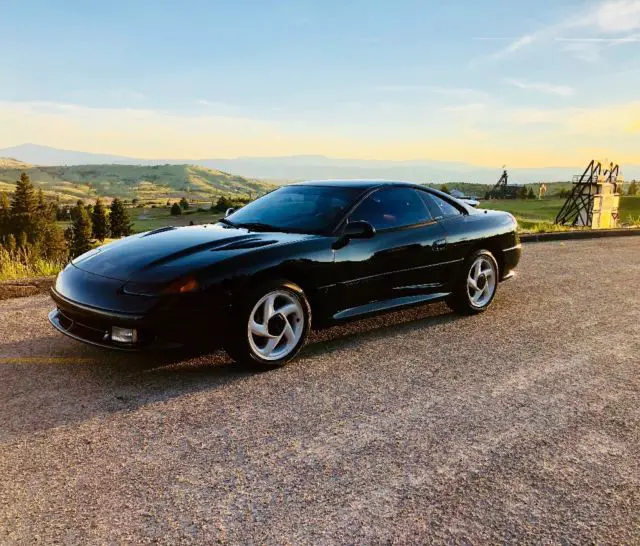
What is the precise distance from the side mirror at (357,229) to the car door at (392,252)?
0.36 ft

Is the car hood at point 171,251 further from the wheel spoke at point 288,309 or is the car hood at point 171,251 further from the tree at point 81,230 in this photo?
the tree at point 81,230

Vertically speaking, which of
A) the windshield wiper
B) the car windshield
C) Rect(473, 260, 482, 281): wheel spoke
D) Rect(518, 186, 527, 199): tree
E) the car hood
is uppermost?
Rect(518, 186, 527, 199): tree

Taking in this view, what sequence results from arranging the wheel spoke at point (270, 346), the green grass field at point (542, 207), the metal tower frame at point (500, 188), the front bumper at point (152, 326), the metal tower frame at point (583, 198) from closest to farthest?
1. the front bumper at point (152, 326)
2. the wheel spoke at point (270, 346)
3. the metal tower frame at point (583, 198)
4. the green grass field at point (542, 207)
5. the metal tower frame at point (500, 188)

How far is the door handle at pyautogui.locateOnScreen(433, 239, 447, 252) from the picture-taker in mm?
5918

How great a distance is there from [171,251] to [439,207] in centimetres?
290

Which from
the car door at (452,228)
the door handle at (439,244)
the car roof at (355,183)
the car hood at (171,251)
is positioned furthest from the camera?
the car door at (452,228)

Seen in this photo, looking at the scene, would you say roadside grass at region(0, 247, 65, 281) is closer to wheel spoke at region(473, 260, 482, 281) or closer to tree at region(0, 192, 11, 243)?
wheel spoke at region(473, 260, 482, 281)

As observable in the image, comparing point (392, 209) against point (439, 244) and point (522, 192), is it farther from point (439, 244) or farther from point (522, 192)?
point (522, 192)

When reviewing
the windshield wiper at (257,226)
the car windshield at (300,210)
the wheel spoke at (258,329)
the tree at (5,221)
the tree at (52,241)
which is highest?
the car windshield at (300,210)

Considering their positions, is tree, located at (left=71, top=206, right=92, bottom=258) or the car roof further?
tree, located at (left=71, top=206, right=92, bottom=258)

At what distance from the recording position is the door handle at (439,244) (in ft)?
19.4

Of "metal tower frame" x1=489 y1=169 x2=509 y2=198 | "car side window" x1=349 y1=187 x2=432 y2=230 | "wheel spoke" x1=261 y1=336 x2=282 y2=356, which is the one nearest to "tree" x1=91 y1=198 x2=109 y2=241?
"metal tower frame" x1=489 y1=169 x2=509 y2=198

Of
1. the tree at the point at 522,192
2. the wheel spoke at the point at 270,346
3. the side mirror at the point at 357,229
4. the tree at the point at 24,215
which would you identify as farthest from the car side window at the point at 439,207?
the tree at the point at 24,215

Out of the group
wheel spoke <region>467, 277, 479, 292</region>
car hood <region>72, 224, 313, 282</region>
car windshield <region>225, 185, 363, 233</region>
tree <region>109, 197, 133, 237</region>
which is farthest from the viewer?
tree <region>109, 197, 133, 237</region>
